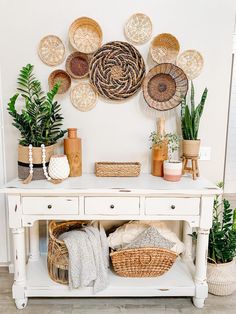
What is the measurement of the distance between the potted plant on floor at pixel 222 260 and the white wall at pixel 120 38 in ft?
1.65

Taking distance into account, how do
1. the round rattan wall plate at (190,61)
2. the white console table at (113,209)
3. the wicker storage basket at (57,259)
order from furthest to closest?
the round rattan wall plate at (190,61)
the wicker storage basket at (57,259)
the white console table at (113,209)

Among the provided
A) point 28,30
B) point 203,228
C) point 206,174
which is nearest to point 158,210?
point 203,228

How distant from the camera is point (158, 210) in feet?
5.77

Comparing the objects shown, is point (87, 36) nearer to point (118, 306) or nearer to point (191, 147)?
point (191, 147)

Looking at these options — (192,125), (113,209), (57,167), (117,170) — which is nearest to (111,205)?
(113,209)

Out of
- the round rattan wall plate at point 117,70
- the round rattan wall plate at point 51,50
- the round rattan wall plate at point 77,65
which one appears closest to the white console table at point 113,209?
the round rattan wall plate at point 117,70

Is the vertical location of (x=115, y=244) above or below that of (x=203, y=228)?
below

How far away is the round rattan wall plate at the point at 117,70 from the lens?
2.00m

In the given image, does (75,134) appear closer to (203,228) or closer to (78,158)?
(78,158)

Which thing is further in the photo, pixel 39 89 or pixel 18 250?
pixel 39 89

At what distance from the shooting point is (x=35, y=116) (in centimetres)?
189

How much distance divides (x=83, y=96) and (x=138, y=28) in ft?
2.11

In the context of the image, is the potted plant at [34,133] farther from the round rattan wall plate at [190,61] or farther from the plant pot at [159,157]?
the round rattan wall plate at [190,61]

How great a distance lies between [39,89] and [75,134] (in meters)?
0.44
